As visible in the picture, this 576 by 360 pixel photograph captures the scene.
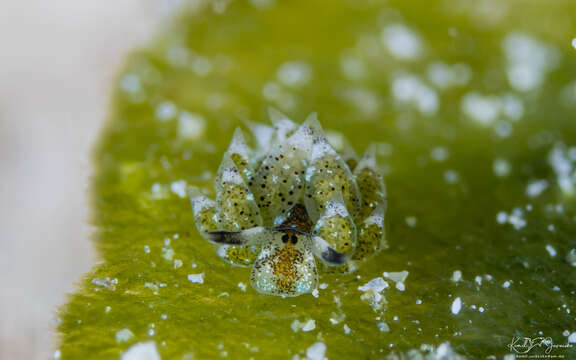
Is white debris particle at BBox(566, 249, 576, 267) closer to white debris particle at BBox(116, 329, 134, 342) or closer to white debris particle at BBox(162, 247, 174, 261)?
white debris particle at BBox(162, 247, 174, 261)

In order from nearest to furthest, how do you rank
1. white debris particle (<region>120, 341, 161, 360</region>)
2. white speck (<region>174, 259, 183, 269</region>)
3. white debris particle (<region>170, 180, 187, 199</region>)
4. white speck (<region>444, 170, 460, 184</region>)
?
1. white debris particle (<region>120, 341, 161, 360</region>)
2. white speck (<region>174, 259, 183, 269</region>)
3. white debris particle (<region>170, 180, 187, 199</region>)
4. white speck (<region>444, 170, 460, 184</region>)

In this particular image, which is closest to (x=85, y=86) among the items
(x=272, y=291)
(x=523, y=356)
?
(x=272, y=291)

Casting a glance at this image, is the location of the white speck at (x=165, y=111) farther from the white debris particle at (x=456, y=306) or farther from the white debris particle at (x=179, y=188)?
the white debris particle at (x=456, y=306)

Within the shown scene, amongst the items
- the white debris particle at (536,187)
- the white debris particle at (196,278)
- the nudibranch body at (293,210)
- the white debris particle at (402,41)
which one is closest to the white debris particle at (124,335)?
the white debris particle at (196,278)

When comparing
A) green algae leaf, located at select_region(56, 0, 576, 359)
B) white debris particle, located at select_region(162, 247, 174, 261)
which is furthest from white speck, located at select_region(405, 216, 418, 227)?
white debris particle, located at select_region(162, 247, 174, 261)

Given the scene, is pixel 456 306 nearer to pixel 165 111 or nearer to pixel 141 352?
pixel 141 352

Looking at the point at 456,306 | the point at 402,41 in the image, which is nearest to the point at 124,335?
the point at 456,306
